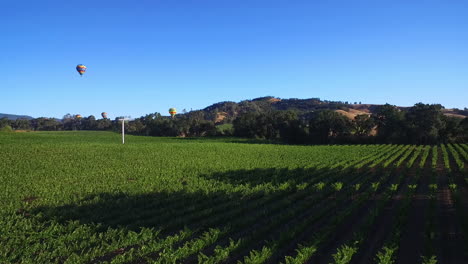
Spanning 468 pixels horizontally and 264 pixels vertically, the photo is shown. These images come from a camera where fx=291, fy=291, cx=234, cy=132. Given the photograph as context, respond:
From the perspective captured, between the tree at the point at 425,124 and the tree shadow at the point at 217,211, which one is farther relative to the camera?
the tree at the point at 425,124

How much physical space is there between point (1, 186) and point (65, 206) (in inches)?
282

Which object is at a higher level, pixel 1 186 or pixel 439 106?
pixel 439 106

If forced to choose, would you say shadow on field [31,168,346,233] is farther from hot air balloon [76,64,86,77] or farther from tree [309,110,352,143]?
tree [309,110,352,143]

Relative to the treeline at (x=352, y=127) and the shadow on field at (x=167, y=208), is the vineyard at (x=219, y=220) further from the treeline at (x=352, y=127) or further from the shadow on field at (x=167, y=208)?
the treeline at (x=352, y=127)

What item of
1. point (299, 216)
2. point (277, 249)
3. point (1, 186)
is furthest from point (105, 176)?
point (277, 249)

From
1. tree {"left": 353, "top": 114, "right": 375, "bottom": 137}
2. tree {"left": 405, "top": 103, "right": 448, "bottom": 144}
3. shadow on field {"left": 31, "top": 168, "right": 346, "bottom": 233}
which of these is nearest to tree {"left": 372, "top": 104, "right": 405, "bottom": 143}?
tree {"left": 405, "top": 103, "right": 448, "bottom": 144}

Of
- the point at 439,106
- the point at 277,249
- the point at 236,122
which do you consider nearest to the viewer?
the point at 277,249

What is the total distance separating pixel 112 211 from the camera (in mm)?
14062

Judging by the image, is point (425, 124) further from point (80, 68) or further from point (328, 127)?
point (80, 68)

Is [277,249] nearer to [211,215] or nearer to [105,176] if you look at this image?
[211,215]

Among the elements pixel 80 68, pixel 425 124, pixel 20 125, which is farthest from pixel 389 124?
pixel 20 125

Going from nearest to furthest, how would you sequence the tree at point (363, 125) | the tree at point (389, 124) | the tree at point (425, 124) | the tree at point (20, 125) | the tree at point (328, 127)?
the tree at point (425, 124) < the tree at point (389, 124) < the tree at point (363, 125) < the tree at point (328, 127) < the tree at point (20, 125)

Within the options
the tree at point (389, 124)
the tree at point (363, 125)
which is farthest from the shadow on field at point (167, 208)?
the tree at point (363, 125)

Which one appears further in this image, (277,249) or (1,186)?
(1,186)
